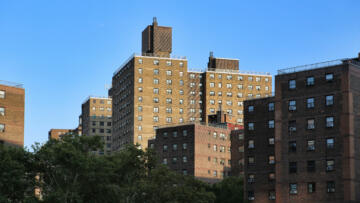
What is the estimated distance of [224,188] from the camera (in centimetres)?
14438

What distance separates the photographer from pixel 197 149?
17362cm

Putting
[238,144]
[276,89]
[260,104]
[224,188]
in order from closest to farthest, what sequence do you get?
[276,89] → [260,104] → [224,188] → [238,144]

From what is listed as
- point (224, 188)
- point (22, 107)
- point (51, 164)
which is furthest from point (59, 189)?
point (224, 188)

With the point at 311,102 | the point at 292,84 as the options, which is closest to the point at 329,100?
the point at 311,102

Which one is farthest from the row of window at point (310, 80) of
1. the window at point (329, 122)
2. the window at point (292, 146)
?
the window at point (292, 146)

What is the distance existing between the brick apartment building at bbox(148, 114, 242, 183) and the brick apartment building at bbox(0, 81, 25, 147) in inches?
1905

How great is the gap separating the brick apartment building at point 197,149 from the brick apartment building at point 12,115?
159 feet

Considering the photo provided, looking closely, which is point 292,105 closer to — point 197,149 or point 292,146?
point 292,146

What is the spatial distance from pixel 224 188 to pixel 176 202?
4144cm

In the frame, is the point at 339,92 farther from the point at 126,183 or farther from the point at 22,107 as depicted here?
the point at 22,107

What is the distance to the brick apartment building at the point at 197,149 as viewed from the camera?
173738 mm

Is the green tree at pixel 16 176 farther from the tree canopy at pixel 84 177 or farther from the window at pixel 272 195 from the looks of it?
the window at pixel 272 195

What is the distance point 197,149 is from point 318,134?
57.7 meters

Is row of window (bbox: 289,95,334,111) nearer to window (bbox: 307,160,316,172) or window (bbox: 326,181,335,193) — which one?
window (bbox: 307,160,316,172)
